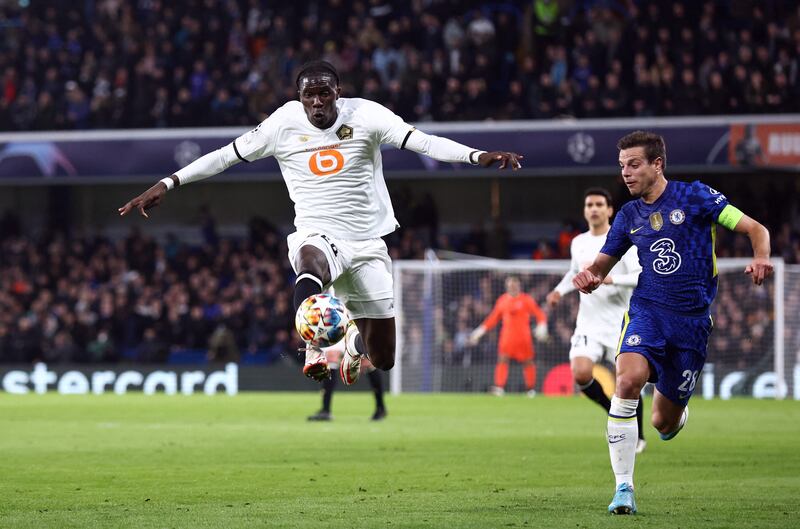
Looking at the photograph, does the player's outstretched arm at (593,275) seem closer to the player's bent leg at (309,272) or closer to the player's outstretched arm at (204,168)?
the player's bent leg at (309,272)

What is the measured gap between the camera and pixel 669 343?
7.66 metres

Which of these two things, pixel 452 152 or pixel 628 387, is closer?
pixel 628 387

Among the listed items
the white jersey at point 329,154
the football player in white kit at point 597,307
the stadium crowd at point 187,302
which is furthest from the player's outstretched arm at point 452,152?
the stadium crowd at point 187,302

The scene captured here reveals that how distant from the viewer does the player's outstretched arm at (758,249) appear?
7027mm

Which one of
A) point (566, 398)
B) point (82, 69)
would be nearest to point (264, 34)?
point (82, 69)

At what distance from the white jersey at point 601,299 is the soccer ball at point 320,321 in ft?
13.5

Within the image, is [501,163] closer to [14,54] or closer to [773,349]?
[773,349]

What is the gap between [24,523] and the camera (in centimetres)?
702

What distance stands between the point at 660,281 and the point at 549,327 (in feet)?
55.2

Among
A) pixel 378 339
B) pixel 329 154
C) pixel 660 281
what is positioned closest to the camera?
pixel 660 281

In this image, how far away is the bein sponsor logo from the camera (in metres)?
25.1

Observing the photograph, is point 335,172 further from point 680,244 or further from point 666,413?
point 666,413

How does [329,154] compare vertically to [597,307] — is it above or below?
above

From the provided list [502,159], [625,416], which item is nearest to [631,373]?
[625,416]
